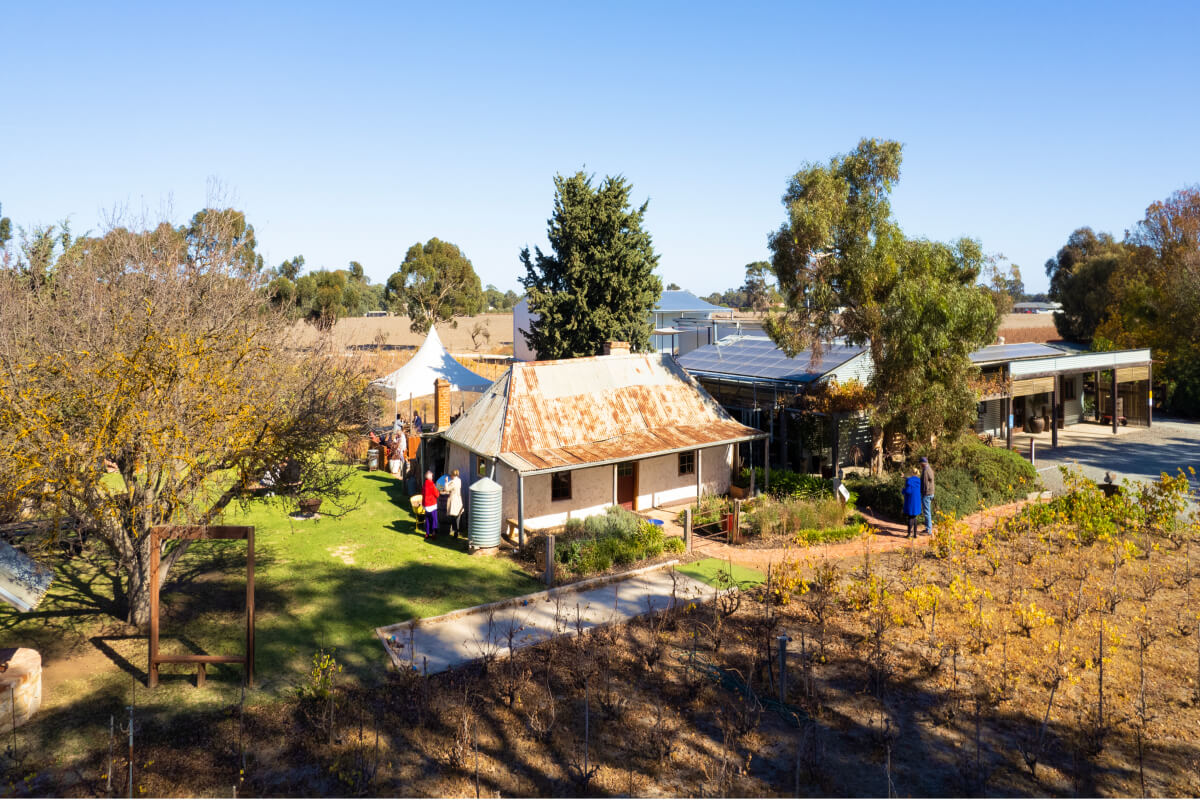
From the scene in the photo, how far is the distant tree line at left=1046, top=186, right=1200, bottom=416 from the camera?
3509 cm

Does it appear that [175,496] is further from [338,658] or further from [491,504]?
[491,504]

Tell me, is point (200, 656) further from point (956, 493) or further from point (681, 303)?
point (681, 303)

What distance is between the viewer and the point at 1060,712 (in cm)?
909

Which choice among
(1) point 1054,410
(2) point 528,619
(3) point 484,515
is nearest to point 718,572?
(2) point 528,619

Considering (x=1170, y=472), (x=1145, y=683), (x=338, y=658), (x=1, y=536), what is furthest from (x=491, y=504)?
(x=1170, y=472)

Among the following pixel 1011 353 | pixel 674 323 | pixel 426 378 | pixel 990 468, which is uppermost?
pixel 674 323

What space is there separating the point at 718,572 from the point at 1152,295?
3870 cm

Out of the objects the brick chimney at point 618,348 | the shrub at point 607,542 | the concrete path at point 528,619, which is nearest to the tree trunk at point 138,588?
the concrete path at point 528,619

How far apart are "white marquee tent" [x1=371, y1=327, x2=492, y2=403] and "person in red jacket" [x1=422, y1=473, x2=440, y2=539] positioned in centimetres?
1053

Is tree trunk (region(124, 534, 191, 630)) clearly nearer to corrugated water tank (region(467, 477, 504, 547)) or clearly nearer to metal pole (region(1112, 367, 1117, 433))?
corrugated water tank (region(467, 477, 504, 547))

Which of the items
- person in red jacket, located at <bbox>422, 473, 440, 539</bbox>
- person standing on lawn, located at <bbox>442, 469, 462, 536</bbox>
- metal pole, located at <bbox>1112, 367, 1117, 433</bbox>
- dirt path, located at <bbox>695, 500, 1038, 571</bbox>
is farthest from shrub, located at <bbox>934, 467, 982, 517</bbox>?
metal pole, located at <bbox>1112, 367, 1117, 433</bbox>

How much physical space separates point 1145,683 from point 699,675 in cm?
591

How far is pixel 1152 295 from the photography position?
39656 millimetres

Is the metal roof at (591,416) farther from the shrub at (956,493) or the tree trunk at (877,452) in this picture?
the shrub at (956,493)
